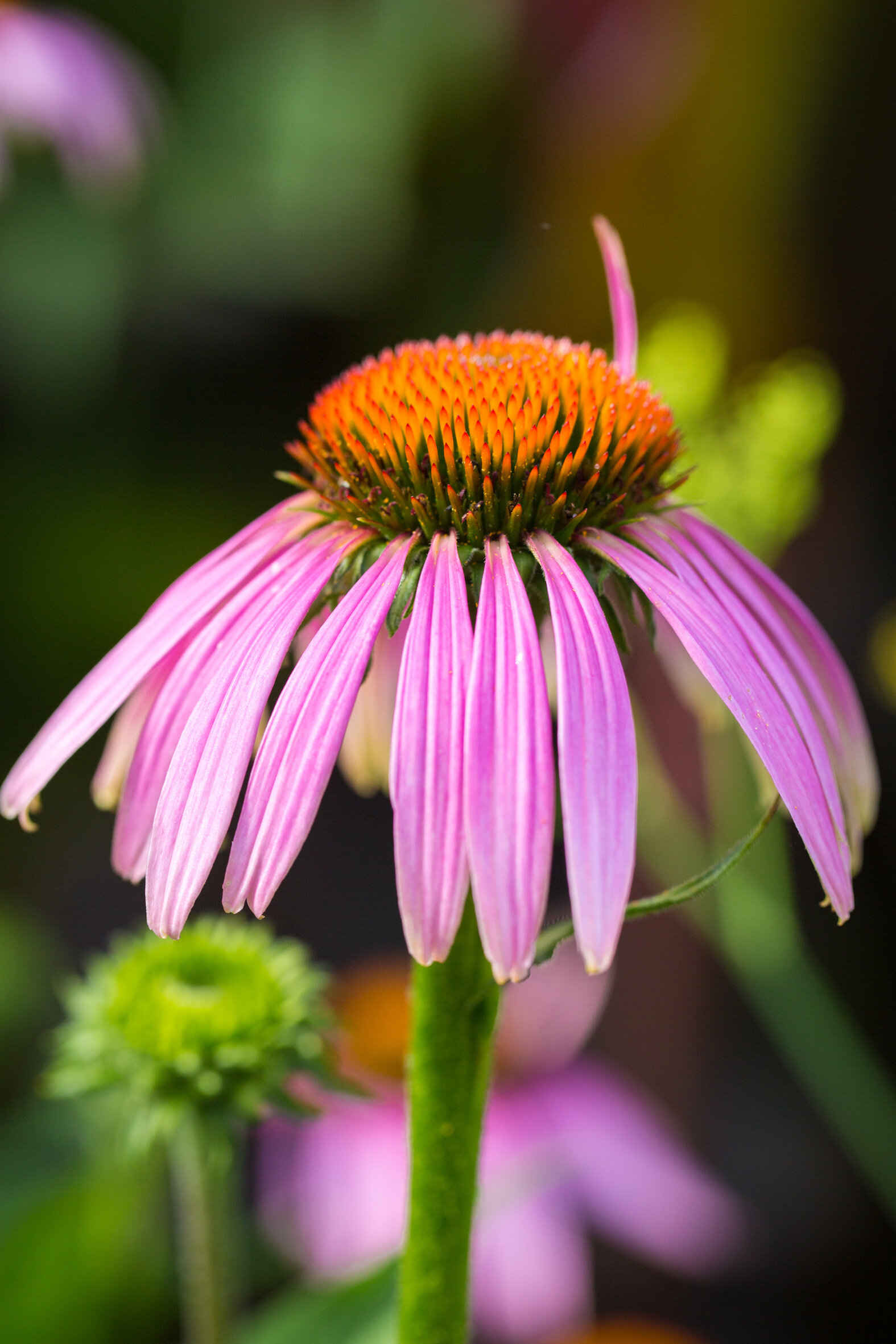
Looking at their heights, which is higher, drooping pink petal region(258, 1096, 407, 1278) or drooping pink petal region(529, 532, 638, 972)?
drooping pink petal region(529, 532, 638, 972)

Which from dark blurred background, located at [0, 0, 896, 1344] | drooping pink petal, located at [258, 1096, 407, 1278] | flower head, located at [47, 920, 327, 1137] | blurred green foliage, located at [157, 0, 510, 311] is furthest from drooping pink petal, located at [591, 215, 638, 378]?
blurred green foliage, located at [157, 0, 510, 311]

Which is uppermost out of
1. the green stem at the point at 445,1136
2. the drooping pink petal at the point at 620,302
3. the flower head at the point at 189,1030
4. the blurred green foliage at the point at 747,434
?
the drooping pink petal at the point at 620,302

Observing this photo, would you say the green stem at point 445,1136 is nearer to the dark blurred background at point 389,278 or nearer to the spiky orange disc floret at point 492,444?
the spiky orange disc floret at point 492,444

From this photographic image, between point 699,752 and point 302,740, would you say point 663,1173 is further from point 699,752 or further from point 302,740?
point 302,740

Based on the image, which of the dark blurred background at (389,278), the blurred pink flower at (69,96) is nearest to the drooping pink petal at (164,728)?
the blurred pink flower at (69,96)

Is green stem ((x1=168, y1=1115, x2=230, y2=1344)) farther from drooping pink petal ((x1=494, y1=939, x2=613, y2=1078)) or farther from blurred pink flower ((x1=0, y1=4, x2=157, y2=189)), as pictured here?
blurred pink flower ((x1=0, y1=4, x2=157, y2=189))

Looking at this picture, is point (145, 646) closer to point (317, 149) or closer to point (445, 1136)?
point (445, 1136)
